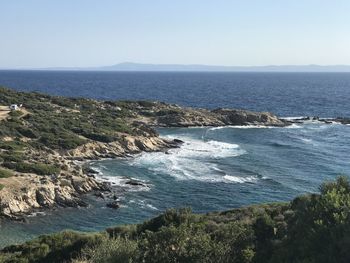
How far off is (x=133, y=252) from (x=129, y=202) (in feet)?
90.4

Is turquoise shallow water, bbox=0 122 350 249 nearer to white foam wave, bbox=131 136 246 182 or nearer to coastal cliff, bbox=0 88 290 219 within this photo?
A: white foam wave, bbox=131 136 246 182

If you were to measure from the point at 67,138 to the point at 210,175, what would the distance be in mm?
22284

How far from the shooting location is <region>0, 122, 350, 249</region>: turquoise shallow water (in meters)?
43.3

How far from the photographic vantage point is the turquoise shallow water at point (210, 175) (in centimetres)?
4334

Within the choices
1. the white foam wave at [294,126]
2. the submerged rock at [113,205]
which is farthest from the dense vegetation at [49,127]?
the white foam wave at [294,126]

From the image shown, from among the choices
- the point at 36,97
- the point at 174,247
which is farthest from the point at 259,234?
the point at 36,97

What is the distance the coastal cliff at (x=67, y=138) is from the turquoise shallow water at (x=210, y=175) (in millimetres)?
2681

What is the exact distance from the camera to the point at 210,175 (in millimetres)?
58969

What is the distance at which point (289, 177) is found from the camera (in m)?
58.8

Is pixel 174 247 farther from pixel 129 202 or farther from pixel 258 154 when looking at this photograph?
pixel 258 154

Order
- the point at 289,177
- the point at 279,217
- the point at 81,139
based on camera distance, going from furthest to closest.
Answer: the point at 81,139, the point at 289,177, the point at 279,217

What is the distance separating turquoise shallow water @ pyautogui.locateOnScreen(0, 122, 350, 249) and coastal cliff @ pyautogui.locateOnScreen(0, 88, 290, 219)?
106 inches

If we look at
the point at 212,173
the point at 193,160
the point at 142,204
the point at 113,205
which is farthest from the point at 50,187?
the point at 193,160

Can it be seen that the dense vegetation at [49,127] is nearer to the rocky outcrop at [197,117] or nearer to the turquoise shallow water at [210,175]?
the rocky outcrop at [197,117]
